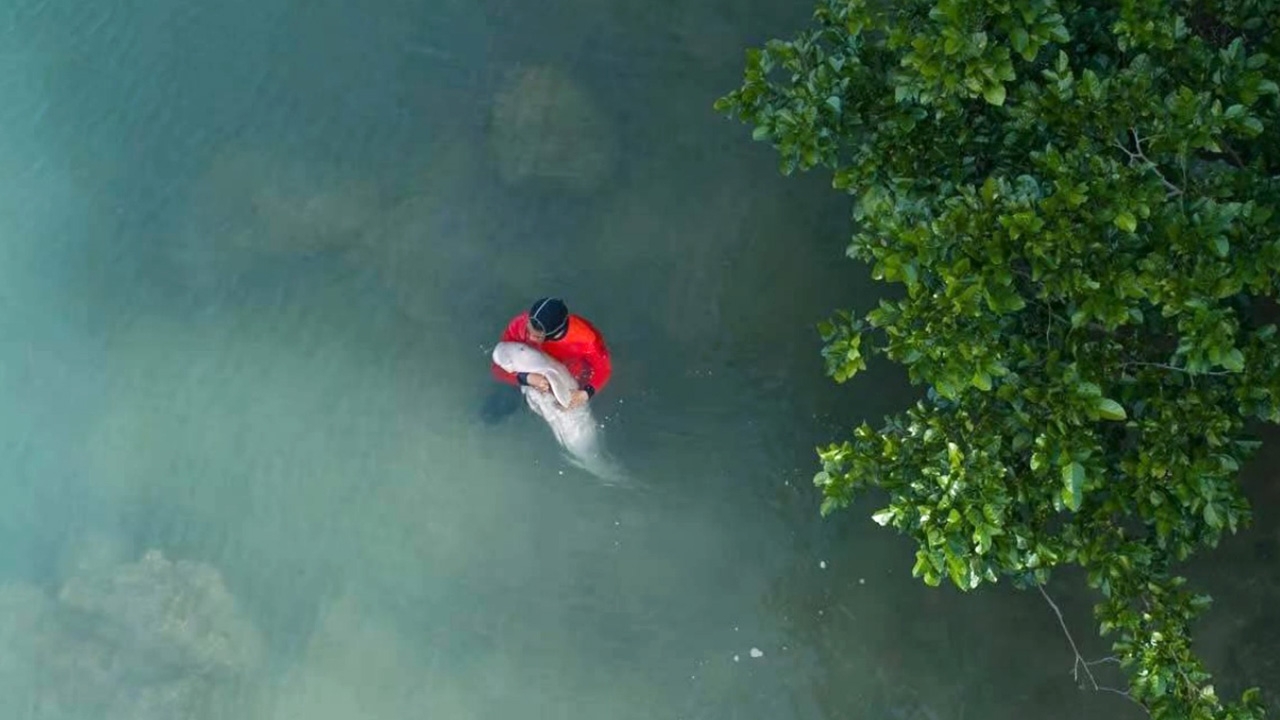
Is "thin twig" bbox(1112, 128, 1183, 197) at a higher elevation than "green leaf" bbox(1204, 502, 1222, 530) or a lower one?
higher

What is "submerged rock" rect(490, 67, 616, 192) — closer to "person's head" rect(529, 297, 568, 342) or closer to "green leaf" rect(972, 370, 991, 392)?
"person's head" rect(529, 297, 568, 342)

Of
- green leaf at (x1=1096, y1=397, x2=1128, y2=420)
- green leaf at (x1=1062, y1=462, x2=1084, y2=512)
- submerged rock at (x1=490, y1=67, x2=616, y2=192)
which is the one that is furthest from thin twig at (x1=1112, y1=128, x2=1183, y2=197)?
submerged rock at (x1=490, y1=67, x2=616, y2=192)

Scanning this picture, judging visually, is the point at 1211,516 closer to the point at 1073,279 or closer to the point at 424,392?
the point at 1073,279

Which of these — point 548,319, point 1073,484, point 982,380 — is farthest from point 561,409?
point 1073,484

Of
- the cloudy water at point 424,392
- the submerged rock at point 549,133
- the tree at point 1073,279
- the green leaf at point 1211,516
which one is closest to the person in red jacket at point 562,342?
the cloudy water at point 424,392

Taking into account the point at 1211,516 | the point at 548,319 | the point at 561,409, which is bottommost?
the point at 561,409

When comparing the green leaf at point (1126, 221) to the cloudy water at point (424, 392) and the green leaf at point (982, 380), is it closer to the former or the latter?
the green leaf at point (982, 380)
